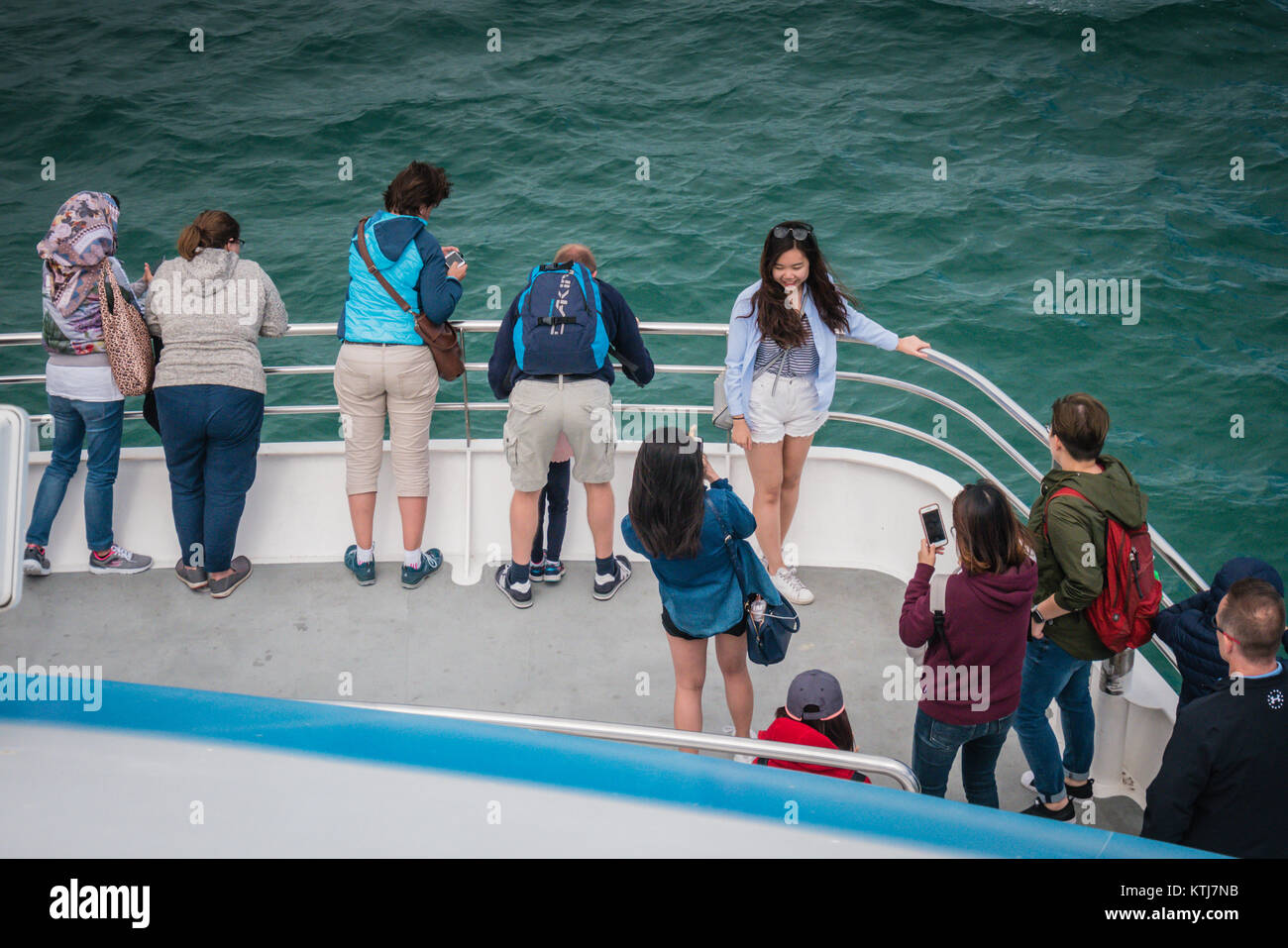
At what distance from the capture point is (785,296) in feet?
15.1

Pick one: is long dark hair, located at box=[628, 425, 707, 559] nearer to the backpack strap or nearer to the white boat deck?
the white boat deck

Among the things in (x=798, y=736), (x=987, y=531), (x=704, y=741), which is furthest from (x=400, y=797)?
(x=987, y=531)

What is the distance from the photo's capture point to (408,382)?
4.83m

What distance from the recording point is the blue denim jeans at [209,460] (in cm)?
470

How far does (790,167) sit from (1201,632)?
9.15m

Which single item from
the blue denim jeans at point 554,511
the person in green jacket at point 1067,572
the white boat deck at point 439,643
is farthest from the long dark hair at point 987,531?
the blue denim jeans at point 554,511

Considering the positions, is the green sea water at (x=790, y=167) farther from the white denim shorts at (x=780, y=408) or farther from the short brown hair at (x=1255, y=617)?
the short brown hair at (x=1255, y=617)

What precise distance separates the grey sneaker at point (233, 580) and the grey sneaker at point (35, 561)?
802 mm

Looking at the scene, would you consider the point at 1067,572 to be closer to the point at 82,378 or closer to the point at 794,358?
the point at 794,358

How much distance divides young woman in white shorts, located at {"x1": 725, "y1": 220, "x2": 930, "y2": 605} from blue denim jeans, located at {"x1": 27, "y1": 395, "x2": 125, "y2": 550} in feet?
8.88

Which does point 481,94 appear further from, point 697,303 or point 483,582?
point 483,582

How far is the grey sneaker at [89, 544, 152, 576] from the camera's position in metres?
5.29

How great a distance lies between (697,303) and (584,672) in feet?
19.6
